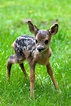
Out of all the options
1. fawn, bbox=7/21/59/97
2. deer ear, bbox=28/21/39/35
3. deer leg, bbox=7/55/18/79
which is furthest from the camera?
deer leg, bbox=7/55/18/79

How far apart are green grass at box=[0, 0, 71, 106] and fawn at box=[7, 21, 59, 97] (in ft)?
0.72

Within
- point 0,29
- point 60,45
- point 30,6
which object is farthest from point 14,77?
point 30,6

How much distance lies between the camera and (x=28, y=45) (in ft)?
20.8

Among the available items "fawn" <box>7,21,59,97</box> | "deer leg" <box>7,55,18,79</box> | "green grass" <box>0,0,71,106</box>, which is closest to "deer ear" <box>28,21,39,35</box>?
"fawn" <box>7,21,59,97</box>

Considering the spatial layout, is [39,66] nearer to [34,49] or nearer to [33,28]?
[34,49]

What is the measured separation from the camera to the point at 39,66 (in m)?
7.62

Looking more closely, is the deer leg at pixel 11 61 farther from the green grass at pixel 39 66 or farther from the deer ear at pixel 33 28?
the deer ear at pixel 33 28

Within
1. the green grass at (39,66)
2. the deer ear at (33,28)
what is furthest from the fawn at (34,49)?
the green grass at (39,66)

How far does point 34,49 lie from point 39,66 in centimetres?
147

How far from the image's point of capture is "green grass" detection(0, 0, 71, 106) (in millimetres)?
5977

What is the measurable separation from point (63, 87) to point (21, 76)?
2.64 ft

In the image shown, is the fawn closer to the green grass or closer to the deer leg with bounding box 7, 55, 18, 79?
the deer leg with bounding box 7, 55, 18, 79

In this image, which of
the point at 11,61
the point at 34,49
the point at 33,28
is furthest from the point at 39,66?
the point at 33,28

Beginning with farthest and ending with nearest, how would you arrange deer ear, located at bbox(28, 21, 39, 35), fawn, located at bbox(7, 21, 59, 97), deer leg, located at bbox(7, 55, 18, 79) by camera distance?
deer leg, located at bbox(7, 55, 18, 79)
deer ear, located at bbox(28, 21, 39, 35)
fawn, located at bbox(7, 21, 59, 97)
